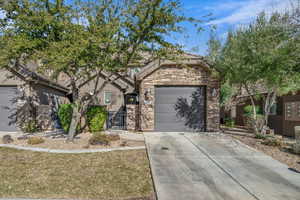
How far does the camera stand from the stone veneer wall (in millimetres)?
11461

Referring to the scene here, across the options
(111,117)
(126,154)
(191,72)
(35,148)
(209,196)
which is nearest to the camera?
A: (209,196)

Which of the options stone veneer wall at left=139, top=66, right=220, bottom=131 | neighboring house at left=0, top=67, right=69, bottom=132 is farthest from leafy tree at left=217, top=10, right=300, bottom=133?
neighboring house at left=0, top=67, right=69, bottom=132

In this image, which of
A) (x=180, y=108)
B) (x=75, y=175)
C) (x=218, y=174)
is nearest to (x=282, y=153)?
(x=218, y=174)

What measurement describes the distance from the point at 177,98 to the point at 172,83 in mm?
1027

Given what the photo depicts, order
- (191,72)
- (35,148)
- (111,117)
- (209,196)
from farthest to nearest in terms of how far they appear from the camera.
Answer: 1. (111,117)
2. (191,72)
3. (35,148)
4. (209,196)

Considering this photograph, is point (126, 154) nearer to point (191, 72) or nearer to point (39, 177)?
point (39, 177)

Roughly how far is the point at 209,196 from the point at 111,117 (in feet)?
33.7

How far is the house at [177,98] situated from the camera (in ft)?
37.6

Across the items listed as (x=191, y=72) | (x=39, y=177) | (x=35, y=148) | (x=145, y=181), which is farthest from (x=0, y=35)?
(x=191, y=72)

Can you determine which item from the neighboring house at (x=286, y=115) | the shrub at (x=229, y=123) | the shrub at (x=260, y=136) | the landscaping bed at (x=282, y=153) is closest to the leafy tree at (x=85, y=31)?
the landscaping bed at (x=282, y=153)

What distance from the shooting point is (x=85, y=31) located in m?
7.33

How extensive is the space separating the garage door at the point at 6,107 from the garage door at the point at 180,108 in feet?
30.5

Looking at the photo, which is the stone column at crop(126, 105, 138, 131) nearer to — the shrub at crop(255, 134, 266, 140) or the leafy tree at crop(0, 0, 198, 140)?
the leafy tree at crop(0, 0, 198, 140)

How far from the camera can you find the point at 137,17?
24.4 ft
